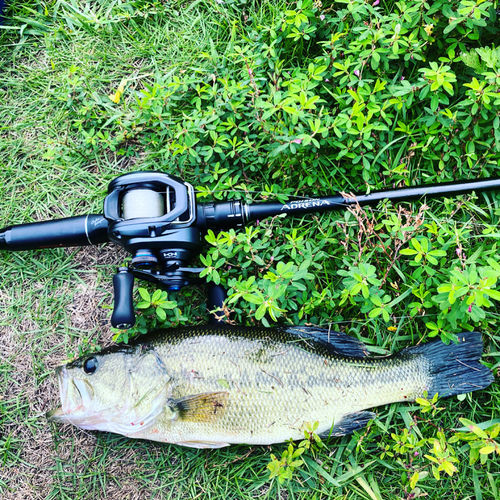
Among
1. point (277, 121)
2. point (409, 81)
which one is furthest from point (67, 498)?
point (409, 81)

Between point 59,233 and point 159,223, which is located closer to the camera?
point 159,223

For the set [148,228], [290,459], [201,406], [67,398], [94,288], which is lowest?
[290,459]

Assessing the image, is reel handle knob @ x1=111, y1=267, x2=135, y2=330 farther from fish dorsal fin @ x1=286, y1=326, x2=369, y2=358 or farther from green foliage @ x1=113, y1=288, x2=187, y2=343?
fish dorsal fin @ x1=286, y1=326, x2=369, y2=358

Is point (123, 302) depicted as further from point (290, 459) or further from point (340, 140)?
point (340, 140)

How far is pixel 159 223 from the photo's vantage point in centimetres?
257

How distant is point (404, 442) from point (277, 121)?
2297mm

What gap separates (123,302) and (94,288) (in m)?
0.88

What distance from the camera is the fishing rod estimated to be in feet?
8.50

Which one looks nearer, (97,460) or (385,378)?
(385,378)

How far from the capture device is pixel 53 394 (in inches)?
126

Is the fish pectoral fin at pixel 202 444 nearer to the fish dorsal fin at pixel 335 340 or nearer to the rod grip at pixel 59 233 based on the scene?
the fish dorsal fin at pixel 335 340

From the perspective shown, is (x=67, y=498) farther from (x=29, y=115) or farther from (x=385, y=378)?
(x=29, y=115)

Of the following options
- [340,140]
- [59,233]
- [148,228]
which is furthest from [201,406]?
[340,140]

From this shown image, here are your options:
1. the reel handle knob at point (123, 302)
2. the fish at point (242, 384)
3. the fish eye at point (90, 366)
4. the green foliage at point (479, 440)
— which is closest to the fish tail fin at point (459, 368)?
the fish at point (242, 384)
